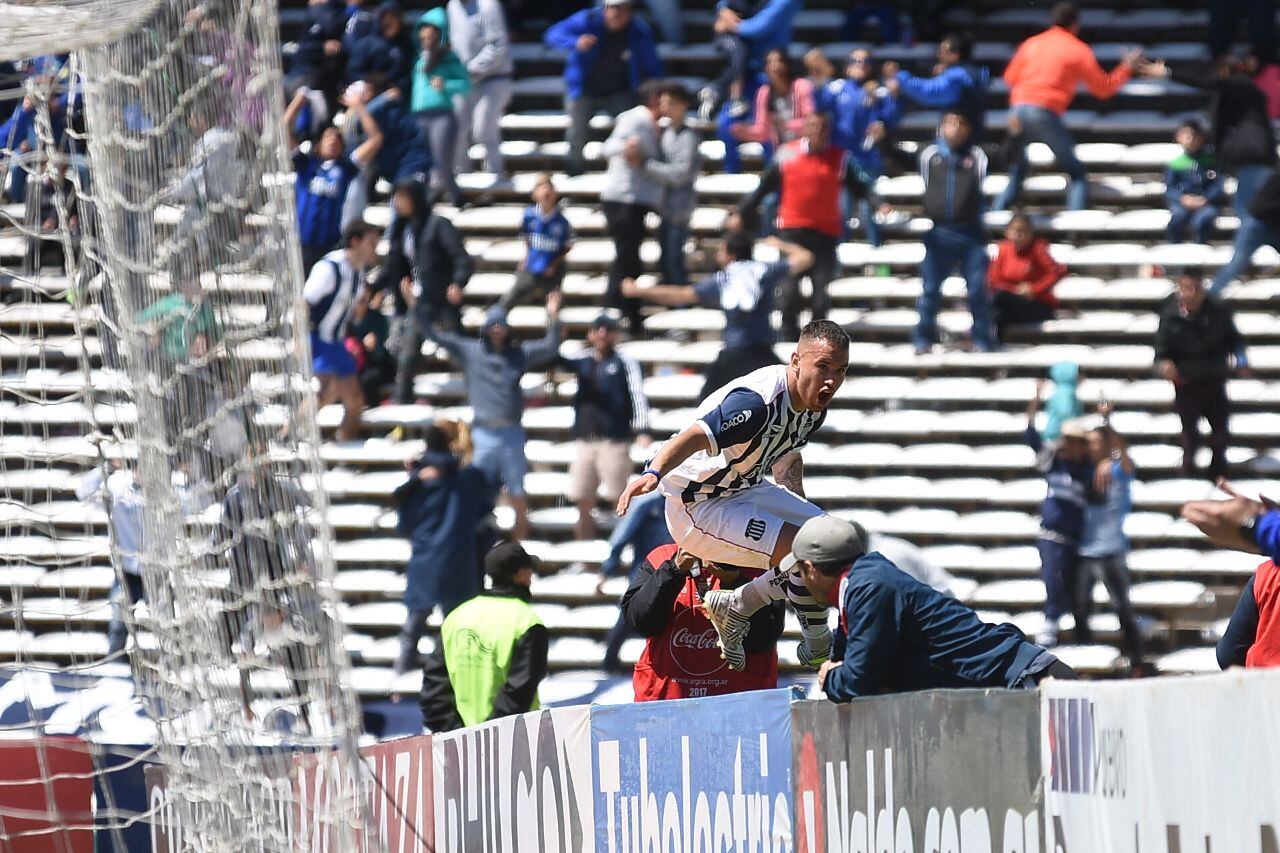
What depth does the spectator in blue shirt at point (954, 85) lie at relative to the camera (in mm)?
15797

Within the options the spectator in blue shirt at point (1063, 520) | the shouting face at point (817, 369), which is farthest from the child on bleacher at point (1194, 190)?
the shouting face at point (817, 369)

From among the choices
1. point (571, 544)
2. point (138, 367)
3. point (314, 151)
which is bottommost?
point (571, 544)

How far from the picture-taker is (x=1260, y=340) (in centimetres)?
1484

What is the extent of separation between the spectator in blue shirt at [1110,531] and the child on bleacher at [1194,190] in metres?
3.69

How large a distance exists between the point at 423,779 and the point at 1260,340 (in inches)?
345

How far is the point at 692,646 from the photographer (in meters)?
7.94

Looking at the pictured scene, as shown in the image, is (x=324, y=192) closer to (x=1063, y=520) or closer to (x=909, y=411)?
(x=909, y=411)

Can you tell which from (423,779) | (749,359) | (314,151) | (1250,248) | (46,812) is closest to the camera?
(423,779)

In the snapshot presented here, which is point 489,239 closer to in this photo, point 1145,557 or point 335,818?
point 1145,557

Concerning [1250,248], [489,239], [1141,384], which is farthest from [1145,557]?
[489,239]

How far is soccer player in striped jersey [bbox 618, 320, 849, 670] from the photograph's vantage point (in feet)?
22.6

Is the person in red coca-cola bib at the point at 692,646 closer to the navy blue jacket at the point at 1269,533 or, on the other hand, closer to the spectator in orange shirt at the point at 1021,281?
the navy blue jacket at the point at 1269,533

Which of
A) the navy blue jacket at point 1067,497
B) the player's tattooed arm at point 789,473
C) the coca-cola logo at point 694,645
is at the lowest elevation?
the navy blue jacket at point 1067,497

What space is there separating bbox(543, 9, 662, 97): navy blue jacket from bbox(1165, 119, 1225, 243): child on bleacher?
424 centimetres
